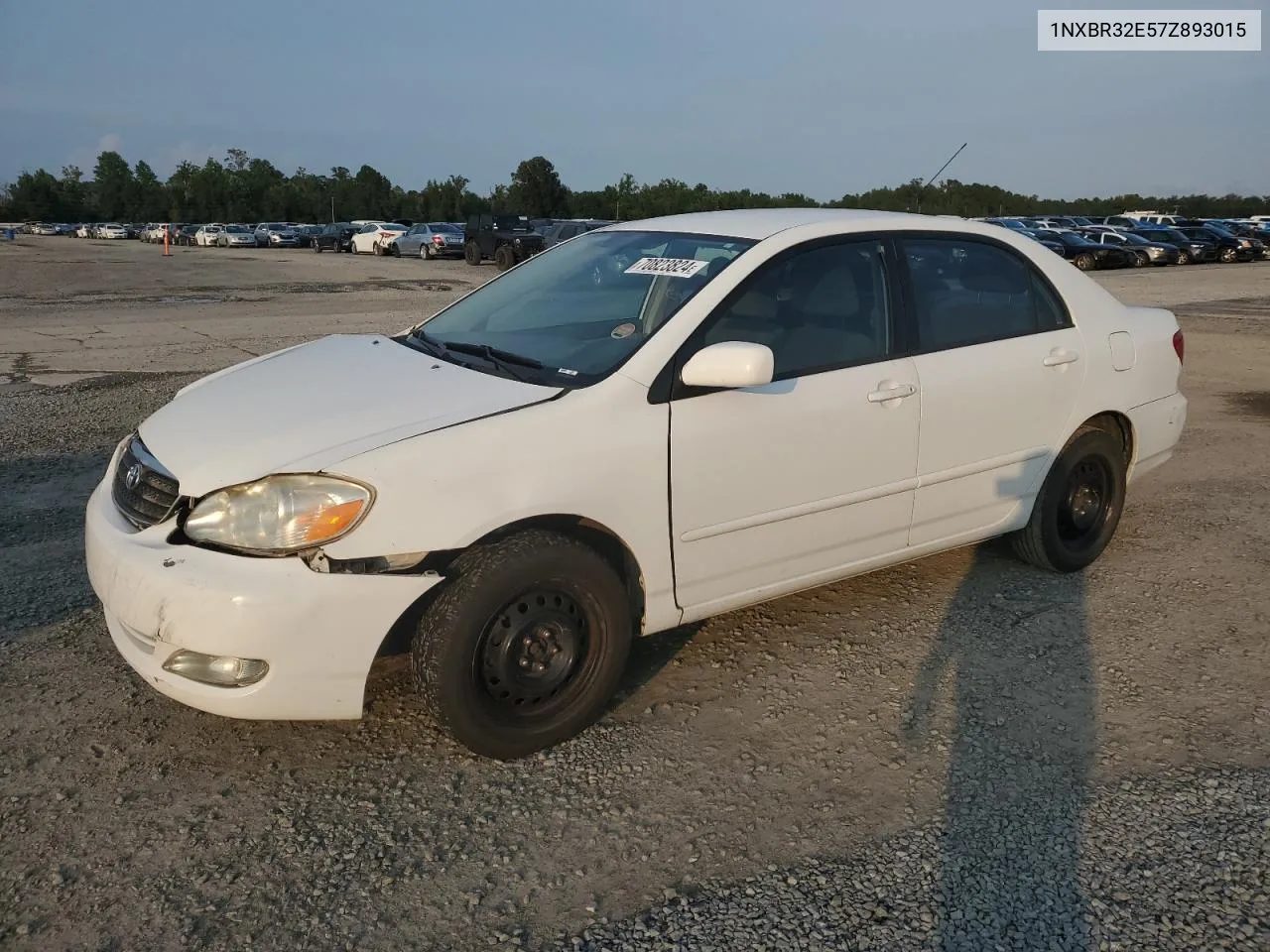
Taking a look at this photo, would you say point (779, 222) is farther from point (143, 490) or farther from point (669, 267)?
point (143, 490)

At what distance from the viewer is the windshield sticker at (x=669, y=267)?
363 centimetres

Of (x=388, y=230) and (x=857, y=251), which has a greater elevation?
(x=388, y=230)

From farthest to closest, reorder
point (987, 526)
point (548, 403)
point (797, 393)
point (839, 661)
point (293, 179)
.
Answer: point (293, 179), point (987, 526), point (839, 661), point (797, 393), point (548, 403)

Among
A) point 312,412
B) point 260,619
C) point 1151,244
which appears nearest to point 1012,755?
point 260,619

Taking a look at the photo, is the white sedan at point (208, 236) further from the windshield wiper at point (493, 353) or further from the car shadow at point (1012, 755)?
the car shadow at point (1012, 755)

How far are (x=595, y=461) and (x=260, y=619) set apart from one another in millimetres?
1049

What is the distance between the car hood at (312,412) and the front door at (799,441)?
604 mm

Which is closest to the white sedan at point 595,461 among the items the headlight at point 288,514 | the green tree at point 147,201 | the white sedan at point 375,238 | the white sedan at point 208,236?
the headlight at point 288,514

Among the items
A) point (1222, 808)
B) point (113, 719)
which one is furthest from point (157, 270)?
point (1222, 808)

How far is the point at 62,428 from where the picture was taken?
7129mm

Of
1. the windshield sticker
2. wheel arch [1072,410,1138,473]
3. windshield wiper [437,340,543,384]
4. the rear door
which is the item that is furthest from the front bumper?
wheel arch [1072,410,1138,473]

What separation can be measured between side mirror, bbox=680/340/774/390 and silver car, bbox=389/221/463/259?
3453 cm

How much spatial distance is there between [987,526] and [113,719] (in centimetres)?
339

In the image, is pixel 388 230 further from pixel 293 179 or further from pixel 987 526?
pixel 293 179
